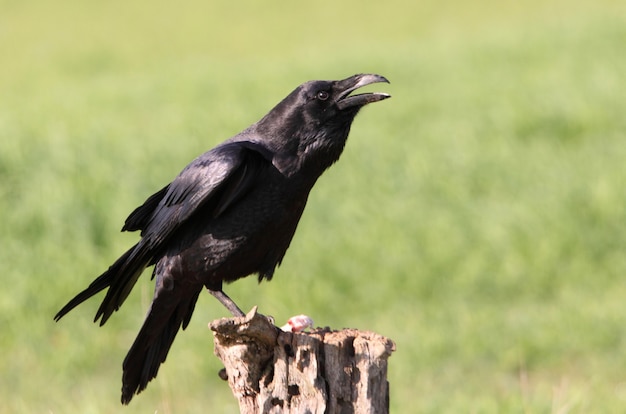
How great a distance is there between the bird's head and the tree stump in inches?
36.8

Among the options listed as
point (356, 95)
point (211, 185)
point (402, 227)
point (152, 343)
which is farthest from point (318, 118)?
point (402, 227)

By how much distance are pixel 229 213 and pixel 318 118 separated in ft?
1.88

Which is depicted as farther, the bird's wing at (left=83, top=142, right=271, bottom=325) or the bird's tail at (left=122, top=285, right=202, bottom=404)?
the bird's tail at (left=122, top=285, right=202, bottom=404)

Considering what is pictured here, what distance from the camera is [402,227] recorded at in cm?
887

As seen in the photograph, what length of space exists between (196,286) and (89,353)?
3385 mm

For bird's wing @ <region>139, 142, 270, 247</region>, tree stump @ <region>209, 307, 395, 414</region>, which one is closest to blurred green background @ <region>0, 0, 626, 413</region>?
bird's wing @ <region>139, 142, 270, 247</region>

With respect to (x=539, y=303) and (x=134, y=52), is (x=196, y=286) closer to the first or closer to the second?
(x=539, y=303)

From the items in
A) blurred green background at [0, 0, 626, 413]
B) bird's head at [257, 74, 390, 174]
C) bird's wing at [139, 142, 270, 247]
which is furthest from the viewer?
blurred green background at [0, 0, 626, 413]

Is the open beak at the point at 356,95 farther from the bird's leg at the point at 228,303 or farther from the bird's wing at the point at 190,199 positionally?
the bird's leg at the point at 228,303

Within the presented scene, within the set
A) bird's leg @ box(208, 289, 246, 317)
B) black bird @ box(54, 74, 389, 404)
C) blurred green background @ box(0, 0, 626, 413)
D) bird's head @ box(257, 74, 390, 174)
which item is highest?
blurred green background @ box(0, 0, 626, 413)

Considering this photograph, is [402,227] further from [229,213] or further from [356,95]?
[229,213]

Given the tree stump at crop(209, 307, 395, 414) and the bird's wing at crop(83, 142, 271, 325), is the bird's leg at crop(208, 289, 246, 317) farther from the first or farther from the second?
the tree stump at crop(209, 307, 395, 414)

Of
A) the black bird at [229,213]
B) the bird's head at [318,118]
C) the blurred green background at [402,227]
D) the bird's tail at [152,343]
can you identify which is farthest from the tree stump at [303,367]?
the blurred green background at [402,227]

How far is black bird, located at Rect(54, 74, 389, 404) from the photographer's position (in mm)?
4023
